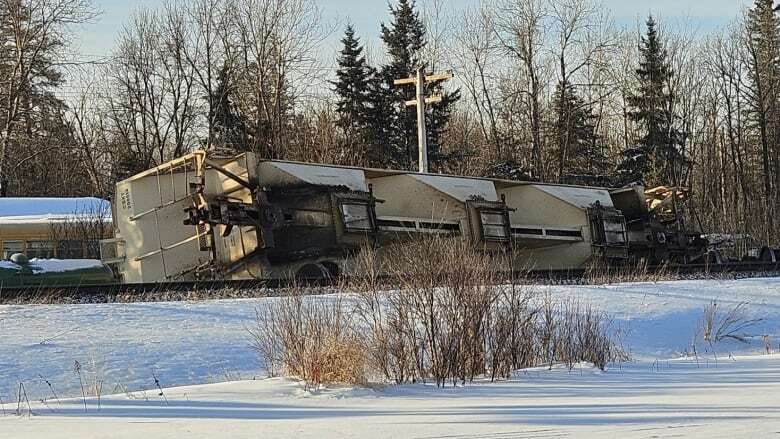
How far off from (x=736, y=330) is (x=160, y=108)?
124ft

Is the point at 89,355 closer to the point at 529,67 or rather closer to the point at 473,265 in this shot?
the point at 473,265

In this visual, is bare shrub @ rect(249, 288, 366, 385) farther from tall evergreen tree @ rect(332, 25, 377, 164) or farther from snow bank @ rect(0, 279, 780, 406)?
tall evergreen tree @ rect(332, 25, 377, 164)

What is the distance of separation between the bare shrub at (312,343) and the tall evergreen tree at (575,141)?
38.1 meters

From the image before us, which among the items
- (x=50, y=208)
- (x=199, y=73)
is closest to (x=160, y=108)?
(x=199, y=73)

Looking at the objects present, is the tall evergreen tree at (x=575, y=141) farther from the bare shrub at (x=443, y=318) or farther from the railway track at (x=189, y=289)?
the bare shrub at (x=443, y=318)

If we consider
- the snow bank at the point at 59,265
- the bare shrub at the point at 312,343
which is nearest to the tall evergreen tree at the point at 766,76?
the snow bank at the point at 59,265

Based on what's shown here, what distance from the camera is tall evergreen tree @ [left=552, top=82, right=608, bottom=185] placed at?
155 ft

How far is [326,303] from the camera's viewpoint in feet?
33.6

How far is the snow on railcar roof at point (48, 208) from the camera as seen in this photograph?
2866cm

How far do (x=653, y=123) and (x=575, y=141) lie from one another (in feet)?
13.9

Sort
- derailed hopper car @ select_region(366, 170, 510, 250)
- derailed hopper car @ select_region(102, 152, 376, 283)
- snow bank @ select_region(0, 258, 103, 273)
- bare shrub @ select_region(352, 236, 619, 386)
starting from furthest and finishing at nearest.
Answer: derailed hopper car @ select_region(366, 170, 510, 250) → snow bank @ select_region(0, 258, 103, 273) → derailed hopper car @ select_region(102, 152, 376, 283) → bare shrub @ select_region(352, 236, 619, 386)

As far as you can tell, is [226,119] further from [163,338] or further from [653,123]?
[163,338]

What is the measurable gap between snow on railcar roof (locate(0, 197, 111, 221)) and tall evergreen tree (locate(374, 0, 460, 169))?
53.7ft

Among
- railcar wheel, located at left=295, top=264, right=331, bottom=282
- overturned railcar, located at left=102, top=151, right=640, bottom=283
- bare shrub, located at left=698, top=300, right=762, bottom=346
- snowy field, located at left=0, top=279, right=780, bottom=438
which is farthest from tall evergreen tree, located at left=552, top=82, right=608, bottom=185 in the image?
snowy field, located at left=0, top=279, right=780, bottom=438
